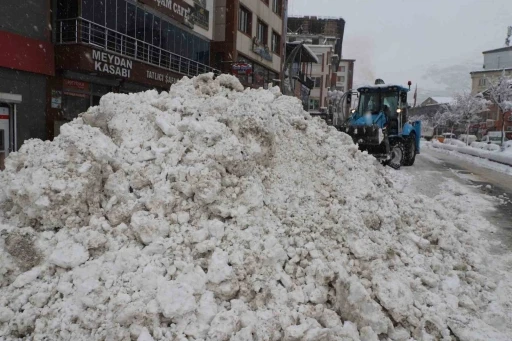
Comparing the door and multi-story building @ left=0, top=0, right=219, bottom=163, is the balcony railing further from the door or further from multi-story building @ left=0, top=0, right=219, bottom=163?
the door

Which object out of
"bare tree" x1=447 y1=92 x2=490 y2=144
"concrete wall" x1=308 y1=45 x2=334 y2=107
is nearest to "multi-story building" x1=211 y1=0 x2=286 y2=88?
"concrete wall" x1=308 y1=45 x2=334 y2=107

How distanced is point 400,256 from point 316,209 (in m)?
1.12

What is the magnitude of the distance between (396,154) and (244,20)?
13.6 m

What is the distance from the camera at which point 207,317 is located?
3.08 meters

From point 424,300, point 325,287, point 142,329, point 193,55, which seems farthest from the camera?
point 193,55

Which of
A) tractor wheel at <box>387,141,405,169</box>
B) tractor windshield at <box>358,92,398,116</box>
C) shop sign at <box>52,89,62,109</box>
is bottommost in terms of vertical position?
tractor wheel at <box>387,141,405,169</box>

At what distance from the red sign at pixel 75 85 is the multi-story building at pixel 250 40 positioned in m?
8.62

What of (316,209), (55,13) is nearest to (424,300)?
(316,209)

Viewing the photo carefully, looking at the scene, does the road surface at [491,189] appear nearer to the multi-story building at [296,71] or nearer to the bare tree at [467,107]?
the multi-story building at [296,71]

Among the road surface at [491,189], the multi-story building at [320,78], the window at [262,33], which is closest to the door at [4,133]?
the road surface at [491,189]

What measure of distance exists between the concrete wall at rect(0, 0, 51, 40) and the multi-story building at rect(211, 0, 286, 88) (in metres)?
9.80

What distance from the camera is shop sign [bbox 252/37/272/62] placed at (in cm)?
2372

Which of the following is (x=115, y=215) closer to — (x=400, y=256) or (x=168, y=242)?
(x=168, y=242)

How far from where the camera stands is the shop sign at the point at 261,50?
77.8ft
